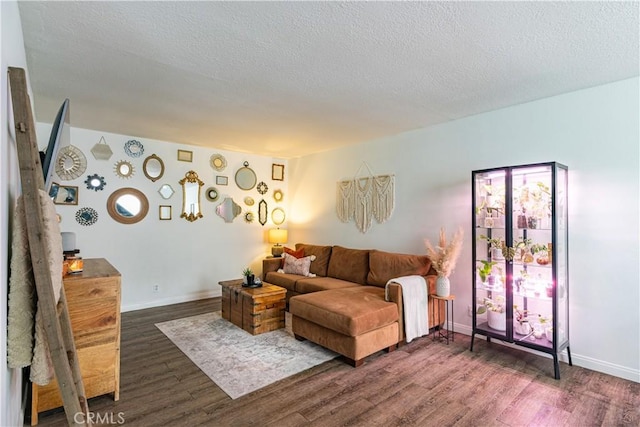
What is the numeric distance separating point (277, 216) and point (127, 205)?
252 cm

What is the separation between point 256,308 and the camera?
11.6ft

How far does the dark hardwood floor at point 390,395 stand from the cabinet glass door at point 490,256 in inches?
13.5

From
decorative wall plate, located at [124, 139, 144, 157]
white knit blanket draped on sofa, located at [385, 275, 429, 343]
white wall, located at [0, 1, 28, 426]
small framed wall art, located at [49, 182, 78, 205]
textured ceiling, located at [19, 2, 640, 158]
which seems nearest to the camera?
white wall, located at [0, 1, 28, 426]

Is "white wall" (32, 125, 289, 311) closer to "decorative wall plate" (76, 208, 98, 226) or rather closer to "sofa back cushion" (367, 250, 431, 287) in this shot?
"decorative wall plate" (76, 208, 98, 226)

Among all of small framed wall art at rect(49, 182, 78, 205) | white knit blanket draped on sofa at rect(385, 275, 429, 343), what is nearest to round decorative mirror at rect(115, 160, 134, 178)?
small framed wall art at rect(49, 182, 78, 205)

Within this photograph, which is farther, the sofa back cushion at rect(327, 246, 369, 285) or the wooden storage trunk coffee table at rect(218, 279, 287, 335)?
the sofa back cushion at rect(327, 246, 369, 285)

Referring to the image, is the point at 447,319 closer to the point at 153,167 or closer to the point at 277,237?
the point at 277,237

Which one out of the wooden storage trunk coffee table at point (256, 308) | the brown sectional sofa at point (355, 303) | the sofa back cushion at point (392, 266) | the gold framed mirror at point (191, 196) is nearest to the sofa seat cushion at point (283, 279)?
the brown sectional sofa at point (355, 303)

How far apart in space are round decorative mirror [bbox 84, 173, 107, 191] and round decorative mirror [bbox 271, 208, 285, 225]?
8.91 ft

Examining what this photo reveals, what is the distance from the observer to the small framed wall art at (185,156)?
4973 mm

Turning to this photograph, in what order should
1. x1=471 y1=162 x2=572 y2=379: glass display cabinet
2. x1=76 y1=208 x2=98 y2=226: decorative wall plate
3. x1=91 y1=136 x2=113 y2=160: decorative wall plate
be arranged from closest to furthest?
1. x1=471 y1=162 x2=572 y2=379: glass display cabinet
2. x1=76 y1=208 x2=98 y2=226: decorative wall plate
3. x1=91 y1=136 x2=113 y2=160: decorative wall plate

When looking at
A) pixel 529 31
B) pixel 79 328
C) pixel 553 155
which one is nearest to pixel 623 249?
pixel 553 155

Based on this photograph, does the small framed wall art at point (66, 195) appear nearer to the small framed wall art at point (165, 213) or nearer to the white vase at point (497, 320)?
the small framed wall art at point (165, 213)

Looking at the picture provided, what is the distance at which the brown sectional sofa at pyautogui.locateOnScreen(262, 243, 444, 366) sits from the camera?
2.84 meters
